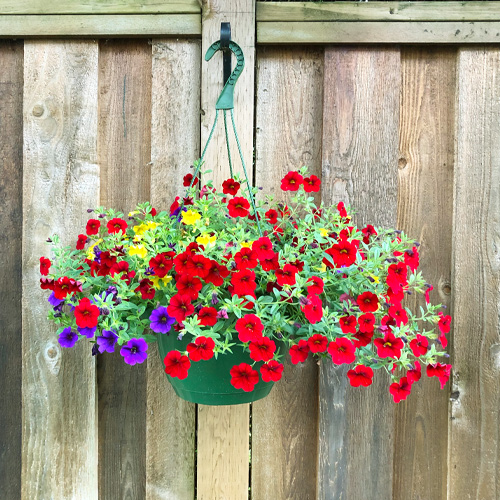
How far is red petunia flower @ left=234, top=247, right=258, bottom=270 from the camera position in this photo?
3.28 ft

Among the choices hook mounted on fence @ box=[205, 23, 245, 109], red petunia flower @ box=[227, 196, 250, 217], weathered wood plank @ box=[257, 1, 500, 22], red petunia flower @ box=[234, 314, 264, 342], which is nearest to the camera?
red petunia flower @ box=[234, 314, 264, 342]

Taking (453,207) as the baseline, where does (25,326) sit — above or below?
below

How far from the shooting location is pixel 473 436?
4.90 feet

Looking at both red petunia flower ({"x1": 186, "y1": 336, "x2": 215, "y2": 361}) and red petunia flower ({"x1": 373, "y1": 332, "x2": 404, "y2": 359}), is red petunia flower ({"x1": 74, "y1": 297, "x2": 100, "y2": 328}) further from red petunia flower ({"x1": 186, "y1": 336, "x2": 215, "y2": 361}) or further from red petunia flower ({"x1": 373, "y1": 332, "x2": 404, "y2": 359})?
red petunia flower ({"x1": 373, "y1": 332, "x2": 404, "y2": 359})

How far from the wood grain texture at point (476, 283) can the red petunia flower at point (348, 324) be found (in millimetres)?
638

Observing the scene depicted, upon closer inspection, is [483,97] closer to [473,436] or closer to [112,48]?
[473,436]

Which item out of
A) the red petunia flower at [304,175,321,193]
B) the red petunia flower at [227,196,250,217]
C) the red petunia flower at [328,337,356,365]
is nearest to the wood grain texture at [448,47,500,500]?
the red petunia flower at [304,175,321,193]

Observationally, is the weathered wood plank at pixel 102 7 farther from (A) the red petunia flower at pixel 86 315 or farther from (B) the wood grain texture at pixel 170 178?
(A) the red petunia flower at pixel 86 315

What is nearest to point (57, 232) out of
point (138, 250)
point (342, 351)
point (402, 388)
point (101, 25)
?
point (138, 250)

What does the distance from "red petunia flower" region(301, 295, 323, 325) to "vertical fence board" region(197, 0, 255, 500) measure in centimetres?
63

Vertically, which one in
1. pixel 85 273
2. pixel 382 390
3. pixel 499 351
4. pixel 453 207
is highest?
pixel 453 207

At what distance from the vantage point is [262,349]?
976mm

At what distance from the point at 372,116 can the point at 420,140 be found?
0.18 metres

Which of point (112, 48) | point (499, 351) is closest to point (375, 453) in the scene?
point (499, 351)
